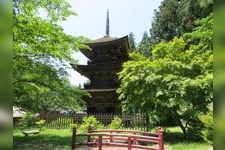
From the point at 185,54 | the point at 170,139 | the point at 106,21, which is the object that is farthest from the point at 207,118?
the point at 106,21

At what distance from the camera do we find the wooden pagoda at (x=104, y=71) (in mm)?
26766

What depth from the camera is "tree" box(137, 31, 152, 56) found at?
4369 cm

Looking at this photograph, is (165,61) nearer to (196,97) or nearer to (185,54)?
(185,54)

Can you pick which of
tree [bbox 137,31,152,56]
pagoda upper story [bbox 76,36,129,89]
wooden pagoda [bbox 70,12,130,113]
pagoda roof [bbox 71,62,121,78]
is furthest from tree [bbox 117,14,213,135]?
tree [bbox 137,31,152,56]

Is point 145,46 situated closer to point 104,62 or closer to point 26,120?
point 104,62

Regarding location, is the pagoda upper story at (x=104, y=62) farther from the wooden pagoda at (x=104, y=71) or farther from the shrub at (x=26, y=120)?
the shrub at (x=26, y=120)

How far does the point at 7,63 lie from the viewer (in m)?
0.58

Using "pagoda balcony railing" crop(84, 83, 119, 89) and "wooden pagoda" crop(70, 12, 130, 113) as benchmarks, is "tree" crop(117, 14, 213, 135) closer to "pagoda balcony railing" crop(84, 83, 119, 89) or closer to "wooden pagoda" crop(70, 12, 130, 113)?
"wooden pagoda" crop(70, 12, 130, 113)

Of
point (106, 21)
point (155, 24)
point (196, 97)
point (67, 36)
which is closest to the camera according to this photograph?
point (67, 36)

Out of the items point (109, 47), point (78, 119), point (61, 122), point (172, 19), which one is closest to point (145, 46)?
point (172, 19)

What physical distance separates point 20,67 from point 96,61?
48.2ft

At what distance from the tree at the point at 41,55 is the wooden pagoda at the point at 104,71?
931cm

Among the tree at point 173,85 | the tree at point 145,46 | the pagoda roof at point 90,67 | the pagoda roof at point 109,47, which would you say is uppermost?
the tree at point 145,46

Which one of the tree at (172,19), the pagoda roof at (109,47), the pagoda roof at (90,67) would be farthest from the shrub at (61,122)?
the tree at (172,19)
